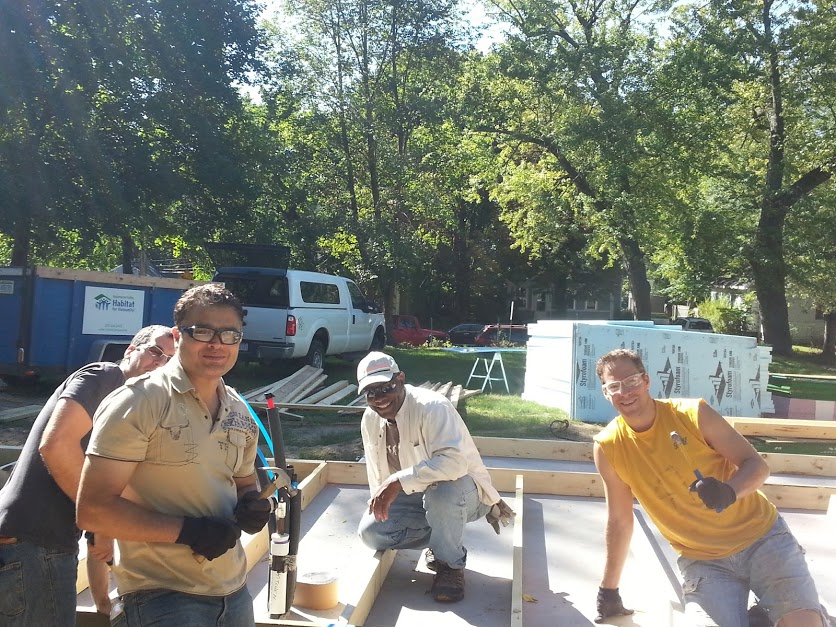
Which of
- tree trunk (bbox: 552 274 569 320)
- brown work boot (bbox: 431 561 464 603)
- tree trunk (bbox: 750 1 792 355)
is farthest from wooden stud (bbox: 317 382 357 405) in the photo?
tree trunk (bbox: 552 274 569 320)

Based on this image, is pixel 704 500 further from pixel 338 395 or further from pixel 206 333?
pixel 338 395

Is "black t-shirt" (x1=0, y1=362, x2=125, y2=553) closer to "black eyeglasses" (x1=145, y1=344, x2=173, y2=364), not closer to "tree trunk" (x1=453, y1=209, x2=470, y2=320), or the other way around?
"black eyeglasses" (x1=145, y1=344, x2=173, y2=364)

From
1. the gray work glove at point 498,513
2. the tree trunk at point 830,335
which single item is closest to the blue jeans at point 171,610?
the gray work glove at point 498,513

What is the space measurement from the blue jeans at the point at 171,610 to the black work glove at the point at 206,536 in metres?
0.18

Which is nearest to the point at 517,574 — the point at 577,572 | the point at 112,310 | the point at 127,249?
the point at 577,572

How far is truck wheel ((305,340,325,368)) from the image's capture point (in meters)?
13.2

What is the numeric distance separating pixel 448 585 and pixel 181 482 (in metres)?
2.22

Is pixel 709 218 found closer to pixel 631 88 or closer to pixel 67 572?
pixel 631 88

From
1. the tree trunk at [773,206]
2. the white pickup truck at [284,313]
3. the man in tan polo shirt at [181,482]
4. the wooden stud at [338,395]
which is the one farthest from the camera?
the tree trunk at [773,206]

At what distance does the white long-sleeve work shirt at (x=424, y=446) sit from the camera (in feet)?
12.8

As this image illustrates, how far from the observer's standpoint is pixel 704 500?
2922 mm

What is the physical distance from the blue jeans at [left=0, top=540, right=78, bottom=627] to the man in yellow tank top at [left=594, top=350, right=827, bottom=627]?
7.32 ft

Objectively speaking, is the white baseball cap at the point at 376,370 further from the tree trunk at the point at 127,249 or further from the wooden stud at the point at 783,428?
the tree trunk at the point at 127,249

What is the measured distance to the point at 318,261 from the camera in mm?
24859
